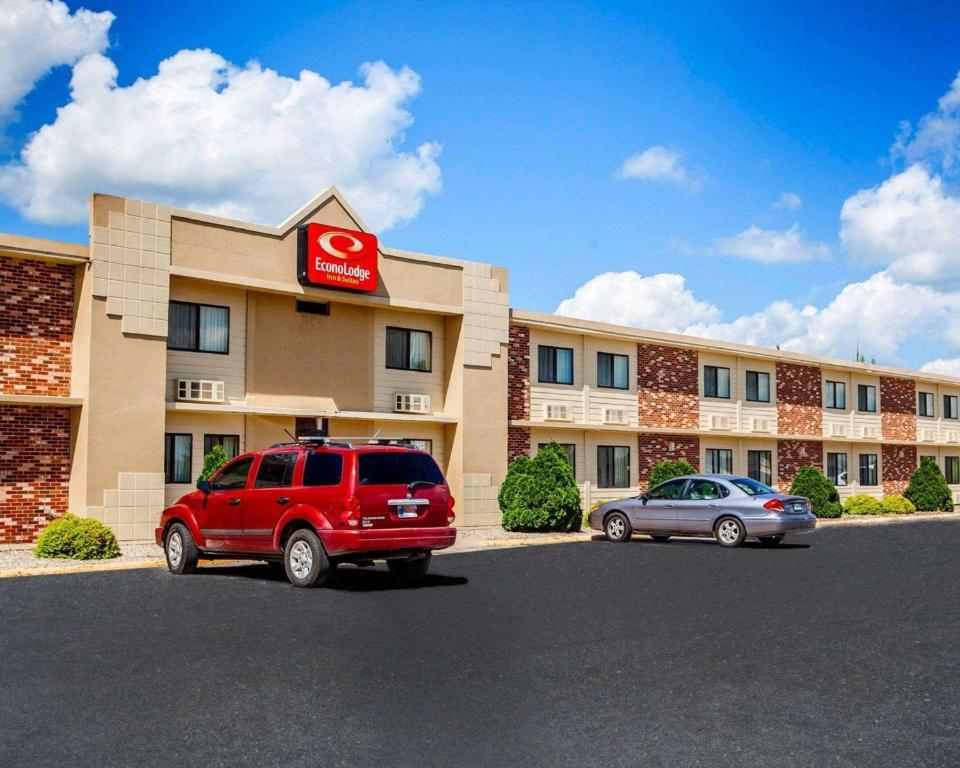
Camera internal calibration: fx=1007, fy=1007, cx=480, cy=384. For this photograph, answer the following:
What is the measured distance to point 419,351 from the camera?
26766 millimetres

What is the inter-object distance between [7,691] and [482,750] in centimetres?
390

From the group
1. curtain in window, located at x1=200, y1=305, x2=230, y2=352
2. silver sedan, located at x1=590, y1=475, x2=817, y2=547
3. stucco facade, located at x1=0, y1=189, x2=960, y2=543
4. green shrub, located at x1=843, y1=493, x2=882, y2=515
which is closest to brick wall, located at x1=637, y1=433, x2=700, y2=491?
stucco facade, located at x1=0, y1=189, x2=960, y2=543

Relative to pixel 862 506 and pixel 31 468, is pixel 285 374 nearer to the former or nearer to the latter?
pixel 31 468

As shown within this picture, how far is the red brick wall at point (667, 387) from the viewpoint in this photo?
3288 centimetres

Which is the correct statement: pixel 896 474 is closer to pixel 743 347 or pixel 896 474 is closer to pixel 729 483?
pixel 743 347

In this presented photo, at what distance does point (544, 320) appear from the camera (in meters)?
29.3

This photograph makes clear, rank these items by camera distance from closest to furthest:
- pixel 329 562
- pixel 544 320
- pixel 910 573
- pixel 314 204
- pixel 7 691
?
1. pixel 7 691
2. pixel 329 562
3. pixel 910 573
4. pixel 314 204
5. pixel 544 320

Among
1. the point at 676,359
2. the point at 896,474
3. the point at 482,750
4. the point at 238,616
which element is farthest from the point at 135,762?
the point at 896,474

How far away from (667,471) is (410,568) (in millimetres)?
17373

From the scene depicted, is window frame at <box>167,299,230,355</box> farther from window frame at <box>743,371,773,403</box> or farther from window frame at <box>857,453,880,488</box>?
window frame at <box>857,453,880,488</box>

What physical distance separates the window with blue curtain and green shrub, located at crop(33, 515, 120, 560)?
1459 centimetres

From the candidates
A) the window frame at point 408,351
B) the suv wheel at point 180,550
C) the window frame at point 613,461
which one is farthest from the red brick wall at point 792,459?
the suv wheel at point 180,550

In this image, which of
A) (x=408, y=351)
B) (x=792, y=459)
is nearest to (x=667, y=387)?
(x=792, y=459)

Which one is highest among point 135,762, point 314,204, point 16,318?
point 314,204
